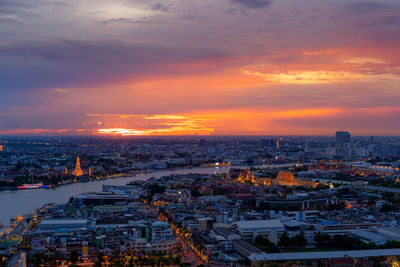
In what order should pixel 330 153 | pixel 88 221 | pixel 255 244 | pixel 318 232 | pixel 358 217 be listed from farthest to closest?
pixel 330 153, pixel 358 217, pixel 88 221, pixel 318 232, pixel 255 244

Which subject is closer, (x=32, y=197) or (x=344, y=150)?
(x=32, y=197)

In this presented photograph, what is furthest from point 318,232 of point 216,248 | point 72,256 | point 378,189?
point 378,189

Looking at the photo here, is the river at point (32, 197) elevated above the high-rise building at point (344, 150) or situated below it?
below

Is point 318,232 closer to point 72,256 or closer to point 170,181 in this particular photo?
point 72,256

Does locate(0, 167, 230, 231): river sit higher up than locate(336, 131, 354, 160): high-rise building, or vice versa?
locate(336, 131, 354, 160): high-rise building

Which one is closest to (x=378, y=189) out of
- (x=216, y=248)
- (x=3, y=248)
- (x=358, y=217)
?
(x=358, y=217)

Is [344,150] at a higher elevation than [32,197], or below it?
higher

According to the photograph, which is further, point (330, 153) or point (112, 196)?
point (330, 153)

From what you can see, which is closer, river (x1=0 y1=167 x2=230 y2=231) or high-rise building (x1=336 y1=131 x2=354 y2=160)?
river (x1=0 y1=167 x2=230 y2=231)

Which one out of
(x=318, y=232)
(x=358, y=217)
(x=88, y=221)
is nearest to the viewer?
(x=318, y=232)

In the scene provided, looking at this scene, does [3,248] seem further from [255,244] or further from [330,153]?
[330,153]

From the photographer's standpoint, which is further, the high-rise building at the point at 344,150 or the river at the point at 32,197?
the high-rise building at the point at 344,150
